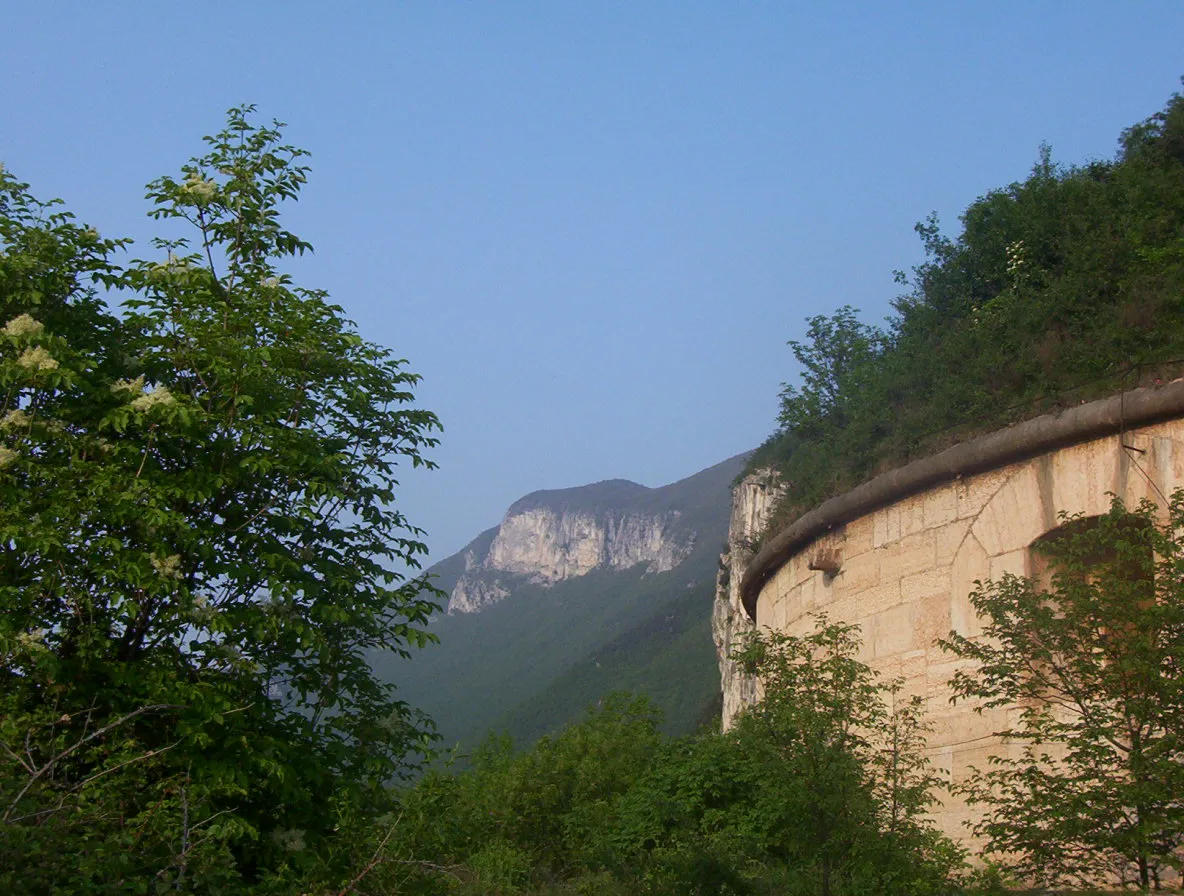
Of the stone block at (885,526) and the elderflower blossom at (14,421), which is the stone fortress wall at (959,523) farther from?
the elderflower blossom at (14,421)

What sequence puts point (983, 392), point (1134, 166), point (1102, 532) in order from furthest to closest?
point (1134, 166) < point (983, 392) < point (1102, 532)

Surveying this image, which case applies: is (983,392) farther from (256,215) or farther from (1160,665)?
(256,215)

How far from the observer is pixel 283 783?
605 centimetres

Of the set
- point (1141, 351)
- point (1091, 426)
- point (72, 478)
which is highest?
point (1141, 351)

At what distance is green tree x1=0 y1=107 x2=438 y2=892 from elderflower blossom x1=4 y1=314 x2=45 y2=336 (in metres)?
0.02

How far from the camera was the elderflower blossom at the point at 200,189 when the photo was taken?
6.95 meters

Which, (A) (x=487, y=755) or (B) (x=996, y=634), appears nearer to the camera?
(B) (x=996, y=634)

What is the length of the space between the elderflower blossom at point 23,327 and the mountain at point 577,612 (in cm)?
3187

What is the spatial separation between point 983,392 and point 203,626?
817 cm

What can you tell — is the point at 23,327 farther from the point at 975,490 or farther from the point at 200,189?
the point at 975,490

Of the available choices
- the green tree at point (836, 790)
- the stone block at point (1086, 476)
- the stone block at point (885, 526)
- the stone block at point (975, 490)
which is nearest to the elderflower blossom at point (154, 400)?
the green tree at point (836, 790)

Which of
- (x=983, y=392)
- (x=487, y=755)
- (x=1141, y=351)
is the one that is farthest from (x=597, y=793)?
(x=1141, y=351)

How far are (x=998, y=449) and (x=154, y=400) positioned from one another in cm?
745

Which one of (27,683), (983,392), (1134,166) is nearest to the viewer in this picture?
(27,683)
